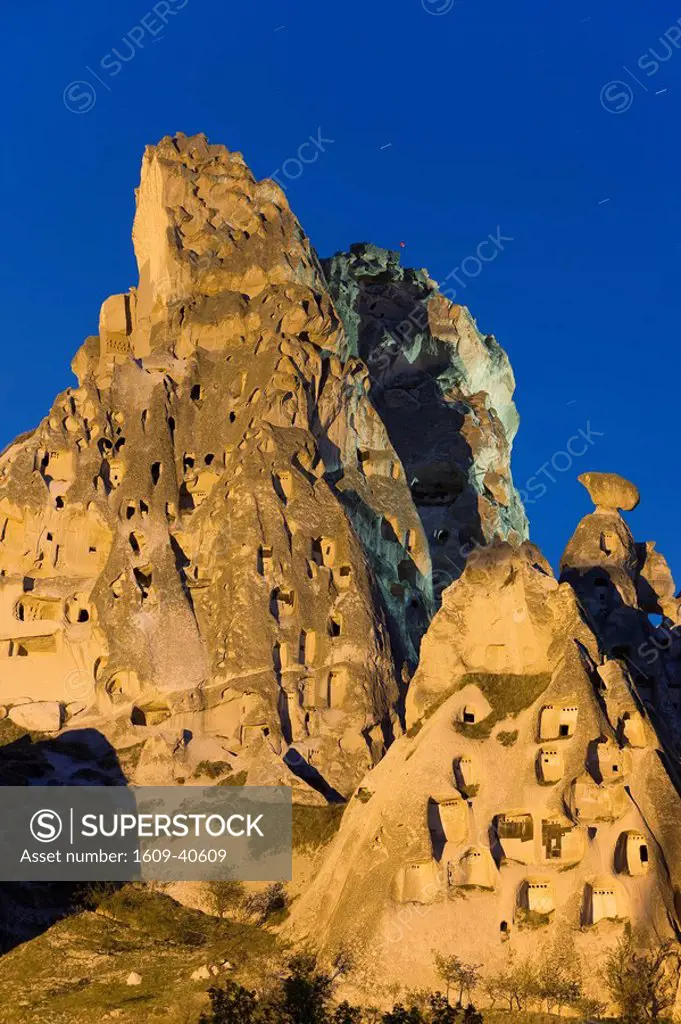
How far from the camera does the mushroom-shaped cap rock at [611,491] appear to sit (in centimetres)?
7156

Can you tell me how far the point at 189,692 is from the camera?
233ft

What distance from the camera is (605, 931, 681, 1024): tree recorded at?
4475 cm

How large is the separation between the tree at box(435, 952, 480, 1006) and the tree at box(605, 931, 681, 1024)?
367cm

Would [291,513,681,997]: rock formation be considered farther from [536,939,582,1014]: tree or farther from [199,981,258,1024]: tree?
[199,981,258,1024]: tree

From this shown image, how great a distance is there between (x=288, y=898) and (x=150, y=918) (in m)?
4.80

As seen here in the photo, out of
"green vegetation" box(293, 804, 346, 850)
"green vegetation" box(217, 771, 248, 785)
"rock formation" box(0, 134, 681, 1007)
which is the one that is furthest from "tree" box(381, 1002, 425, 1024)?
"green vegetation" box(217, 771, 248, 785)

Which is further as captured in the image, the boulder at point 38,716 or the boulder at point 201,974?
the boulder at point 38,716

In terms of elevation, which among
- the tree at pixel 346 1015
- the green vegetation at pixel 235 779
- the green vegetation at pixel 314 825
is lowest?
the tree at pixel 346 1015

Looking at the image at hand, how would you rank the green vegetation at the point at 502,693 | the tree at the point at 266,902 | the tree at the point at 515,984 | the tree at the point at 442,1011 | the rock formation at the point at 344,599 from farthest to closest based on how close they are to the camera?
the tree at the point at 266,902 → the green vegetation at the point at 502,693 → the rock formation at the point at 344,599 → the tree at the point at 515,984 → the tree at the point at 442,1011

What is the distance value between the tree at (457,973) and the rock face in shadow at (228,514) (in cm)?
1587

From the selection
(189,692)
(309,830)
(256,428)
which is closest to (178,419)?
(256,428)

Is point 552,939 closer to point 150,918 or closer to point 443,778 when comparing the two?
point 443,778

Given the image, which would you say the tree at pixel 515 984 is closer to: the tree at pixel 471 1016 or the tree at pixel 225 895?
the tree at pixel 471 1016

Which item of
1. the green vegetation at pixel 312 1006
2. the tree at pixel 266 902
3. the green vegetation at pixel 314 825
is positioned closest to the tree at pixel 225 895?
the tree at pixel 266 902
